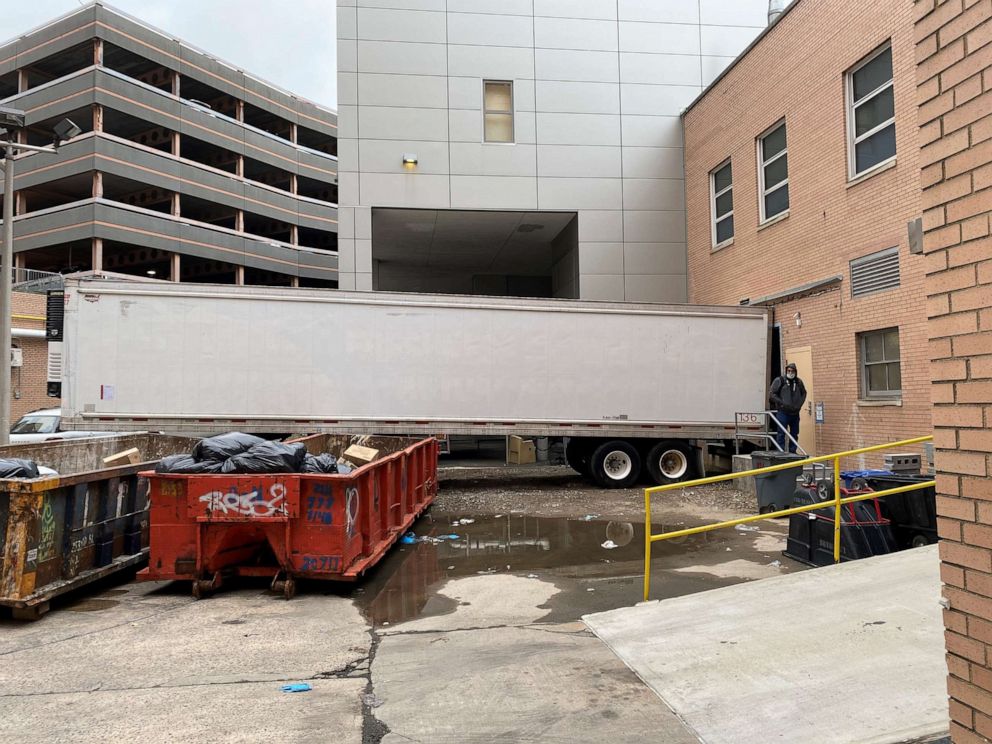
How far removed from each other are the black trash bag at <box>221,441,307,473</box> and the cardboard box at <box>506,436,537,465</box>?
12561 millimetres

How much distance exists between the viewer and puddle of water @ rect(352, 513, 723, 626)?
637 centimetres

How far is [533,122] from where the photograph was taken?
64.7ft

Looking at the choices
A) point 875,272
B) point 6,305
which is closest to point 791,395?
point 875,272

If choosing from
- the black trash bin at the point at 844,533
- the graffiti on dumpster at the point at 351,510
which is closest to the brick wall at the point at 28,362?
the graffiti on dumpster at the point at 351,510

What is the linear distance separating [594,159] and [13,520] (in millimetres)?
17326

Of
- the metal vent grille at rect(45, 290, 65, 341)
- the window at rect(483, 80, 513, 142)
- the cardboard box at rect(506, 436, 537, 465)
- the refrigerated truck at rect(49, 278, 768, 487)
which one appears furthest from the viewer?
the window at rect(483, 80, 513, 142)

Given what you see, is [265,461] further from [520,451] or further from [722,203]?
[722,203]

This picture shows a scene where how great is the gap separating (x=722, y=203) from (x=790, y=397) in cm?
713

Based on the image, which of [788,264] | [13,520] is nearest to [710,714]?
[13,520]

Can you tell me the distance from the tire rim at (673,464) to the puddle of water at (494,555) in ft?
14.3

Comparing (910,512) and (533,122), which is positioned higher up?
(533,122)

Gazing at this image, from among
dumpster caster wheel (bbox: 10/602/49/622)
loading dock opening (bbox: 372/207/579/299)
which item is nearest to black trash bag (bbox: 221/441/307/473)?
dumpster caster wheel (bbox: 10/602/49/622)

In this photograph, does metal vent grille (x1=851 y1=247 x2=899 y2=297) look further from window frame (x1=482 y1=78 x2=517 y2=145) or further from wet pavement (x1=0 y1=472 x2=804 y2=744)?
window frame (x1=482 y1=78 x2=517 y2=145)

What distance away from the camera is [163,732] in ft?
12.1
